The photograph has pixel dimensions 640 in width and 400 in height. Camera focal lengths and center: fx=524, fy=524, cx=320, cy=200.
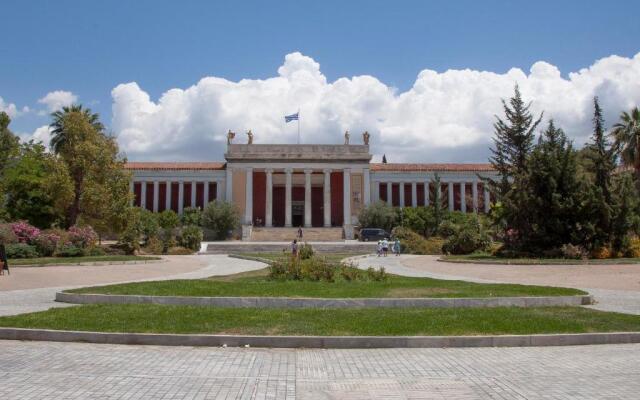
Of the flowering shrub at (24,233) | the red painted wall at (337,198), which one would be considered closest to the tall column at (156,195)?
the red painted wall at (337,198)

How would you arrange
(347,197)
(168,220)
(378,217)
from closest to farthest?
(168,220), (378,217), (347,197)

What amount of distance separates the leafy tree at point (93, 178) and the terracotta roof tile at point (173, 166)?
30.8 meters

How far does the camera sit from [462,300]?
11.4 meters

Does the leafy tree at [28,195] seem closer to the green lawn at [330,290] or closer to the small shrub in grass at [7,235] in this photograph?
the small shrub in grass at [7,235]

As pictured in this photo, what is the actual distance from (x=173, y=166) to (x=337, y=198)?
21.3m

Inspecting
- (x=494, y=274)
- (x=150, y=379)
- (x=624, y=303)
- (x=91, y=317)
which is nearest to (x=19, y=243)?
(x=91, y=317)

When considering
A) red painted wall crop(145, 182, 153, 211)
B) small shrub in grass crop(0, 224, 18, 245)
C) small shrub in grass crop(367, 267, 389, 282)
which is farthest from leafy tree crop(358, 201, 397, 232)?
small shrub in grass crop(367, 267, 389, 282)

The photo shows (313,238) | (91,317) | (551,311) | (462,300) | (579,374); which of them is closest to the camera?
(579,374)

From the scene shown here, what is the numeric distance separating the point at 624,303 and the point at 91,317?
12.0 m

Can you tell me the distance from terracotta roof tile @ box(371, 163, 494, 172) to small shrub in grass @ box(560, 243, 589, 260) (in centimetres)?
4016

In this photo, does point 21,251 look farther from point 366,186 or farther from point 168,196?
point 366,186

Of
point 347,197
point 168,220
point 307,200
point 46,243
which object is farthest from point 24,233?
point 347,197

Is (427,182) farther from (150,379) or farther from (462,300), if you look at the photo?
(150,379)

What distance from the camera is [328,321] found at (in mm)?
9383
